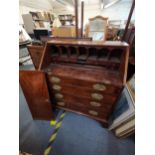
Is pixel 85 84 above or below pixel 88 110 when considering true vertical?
above

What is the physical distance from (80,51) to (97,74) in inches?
15.8

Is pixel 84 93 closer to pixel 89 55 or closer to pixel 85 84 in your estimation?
pixel 85 84

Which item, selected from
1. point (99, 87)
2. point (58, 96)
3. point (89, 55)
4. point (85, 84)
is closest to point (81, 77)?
point (85, 84)

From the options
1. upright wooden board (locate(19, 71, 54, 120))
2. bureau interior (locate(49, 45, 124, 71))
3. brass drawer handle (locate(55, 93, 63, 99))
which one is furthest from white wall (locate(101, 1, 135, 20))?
upright wooden board (locate(19, 71, 54, 120))

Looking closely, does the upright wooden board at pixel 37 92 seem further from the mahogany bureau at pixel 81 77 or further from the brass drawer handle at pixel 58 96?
the brass drawer handle at pixel 58 96

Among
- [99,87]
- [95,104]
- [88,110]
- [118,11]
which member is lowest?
[88,110]

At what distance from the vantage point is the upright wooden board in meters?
1.24

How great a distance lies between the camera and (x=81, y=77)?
1.17 meters

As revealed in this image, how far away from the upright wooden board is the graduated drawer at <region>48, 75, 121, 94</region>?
0.12 meters

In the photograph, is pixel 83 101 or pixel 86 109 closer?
pixel 83 101

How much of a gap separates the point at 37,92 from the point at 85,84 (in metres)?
0.64

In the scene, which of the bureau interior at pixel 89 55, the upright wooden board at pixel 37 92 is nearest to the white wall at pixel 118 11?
the bureau interior at pixel 89 55
